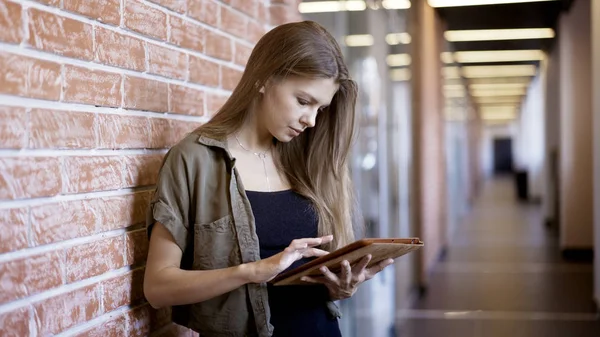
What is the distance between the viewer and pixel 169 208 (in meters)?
1.77

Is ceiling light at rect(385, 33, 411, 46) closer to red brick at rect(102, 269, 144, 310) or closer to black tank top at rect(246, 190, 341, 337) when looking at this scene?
black tank top at rect(246, 190, 341, 337)

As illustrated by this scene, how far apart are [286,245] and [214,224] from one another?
22 centimetres

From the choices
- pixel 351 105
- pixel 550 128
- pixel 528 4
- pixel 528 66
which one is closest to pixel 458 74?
pixel 528 66

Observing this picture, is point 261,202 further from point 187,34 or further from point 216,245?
point 187,34

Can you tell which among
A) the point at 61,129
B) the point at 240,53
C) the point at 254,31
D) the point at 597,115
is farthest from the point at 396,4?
the point at 61,129

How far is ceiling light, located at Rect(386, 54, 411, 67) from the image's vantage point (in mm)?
7617

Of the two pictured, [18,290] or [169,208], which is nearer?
[18,290]

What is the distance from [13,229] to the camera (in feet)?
4.72

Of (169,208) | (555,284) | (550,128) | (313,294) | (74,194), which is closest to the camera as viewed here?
(74,194)

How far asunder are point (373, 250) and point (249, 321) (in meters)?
0.38

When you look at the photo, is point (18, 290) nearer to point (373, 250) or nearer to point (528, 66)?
point (373, 250)

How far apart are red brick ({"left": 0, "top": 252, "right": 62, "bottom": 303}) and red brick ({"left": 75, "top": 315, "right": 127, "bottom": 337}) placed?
175 millimetres

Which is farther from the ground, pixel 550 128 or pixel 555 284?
pixel 550 128

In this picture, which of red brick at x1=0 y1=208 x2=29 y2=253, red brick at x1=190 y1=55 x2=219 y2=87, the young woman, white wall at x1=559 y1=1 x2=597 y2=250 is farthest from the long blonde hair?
white wall at x1=559 y1=1 x2=597 y2=250
